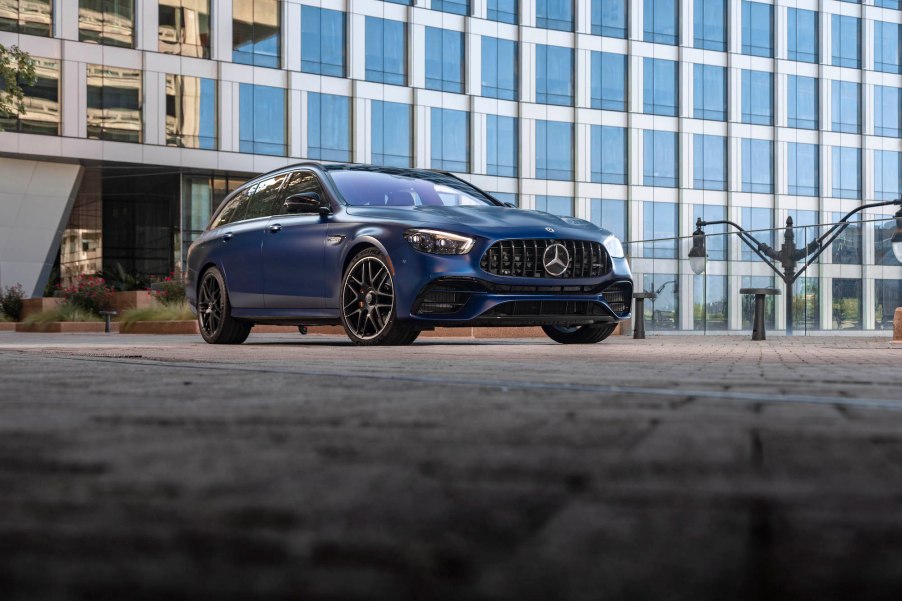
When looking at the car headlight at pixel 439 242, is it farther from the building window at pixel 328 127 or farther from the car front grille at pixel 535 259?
the building window at pixel 328 127

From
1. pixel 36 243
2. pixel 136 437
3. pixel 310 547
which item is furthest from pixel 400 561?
pixel 36 243

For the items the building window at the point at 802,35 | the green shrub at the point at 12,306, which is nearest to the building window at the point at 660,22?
the building window at the point at 802,35

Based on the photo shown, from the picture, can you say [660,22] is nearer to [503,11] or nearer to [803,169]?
[503,11]

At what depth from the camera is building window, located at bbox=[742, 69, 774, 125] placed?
51.2 meters

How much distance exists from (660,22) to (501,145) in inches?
417

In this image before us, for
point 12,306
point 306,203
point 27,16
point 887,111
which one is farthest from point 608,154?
point 306,203

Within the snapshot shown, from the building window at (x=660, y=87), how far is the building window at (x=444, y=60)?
9.39m

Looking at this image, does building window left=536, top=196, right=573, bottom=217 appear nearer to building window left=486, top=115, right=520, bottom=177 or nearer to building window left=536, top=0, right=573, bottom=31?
building window left=486, top=115, right=520, bottom=177

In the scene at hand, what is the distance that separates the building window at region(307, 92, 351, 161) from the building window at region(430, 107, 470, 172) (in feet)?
13.1

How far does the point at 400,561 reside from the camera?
2.82 ft

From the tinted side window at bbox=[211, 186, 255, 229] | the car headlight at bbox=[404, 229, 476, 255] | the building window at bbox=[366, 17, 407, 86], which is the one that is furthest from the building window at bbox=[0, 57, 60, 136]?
the car headlight at bbox=[404, 229, 476, 255]

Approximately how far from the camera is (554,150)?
156 ft

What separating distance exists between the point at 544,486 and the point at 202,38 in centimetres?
4041

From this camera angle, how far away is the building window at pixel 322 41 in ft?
137
